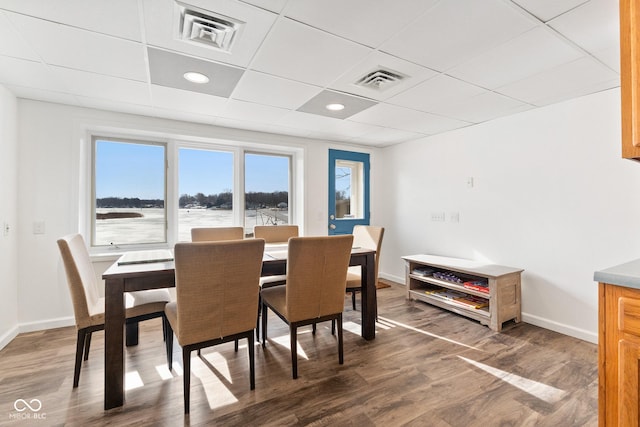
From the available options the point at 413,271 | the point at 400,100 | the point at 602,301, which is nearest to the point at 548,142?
the point at 400,100

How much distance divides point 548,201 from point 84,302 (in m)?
3.95

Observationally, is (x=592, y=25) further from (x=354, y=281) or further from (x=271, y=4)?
(x=354, y=281)

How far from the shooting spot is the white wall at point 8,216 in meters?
2.38

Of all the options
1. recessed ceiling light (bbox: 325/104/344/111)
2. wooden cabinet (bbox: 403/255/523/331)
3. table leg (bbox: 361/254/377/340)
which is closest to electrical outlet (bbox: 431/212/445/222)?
wooden cabinet (bbox: 403/255/523/331)

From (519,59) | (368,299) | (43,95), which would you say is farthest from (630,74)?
(43,95)

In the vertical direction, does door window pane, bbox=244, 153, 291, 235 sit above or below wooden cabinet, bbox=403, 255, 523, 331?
above

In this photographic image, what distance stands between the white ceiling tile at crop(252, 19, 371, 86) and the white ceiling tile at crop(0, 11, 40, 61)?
4.44ft

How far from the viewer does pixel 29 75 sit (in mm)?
2186

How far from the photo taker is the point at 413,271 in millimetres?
3676

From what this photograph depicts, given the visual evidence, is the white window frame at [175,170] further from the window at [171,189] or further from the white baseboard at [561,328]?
the white baseboard at [561,328]

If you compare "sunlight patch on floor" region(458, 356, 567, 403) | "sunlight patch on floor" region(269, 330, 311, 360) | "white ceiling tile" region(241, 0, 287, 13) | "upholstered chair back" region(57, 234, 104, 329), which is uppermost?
"white ceiling tile" region(241, 0, 287, 13)

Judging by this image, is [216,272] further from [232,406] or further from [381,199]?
[381,199]

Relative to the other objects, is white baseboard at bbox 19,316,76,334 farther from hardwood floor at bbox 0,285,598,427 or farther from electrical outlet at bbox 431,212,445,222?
electrical outlet at bbox 431,212,445,222

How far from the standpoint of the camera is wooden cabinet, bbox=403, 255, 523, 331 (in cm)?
276
